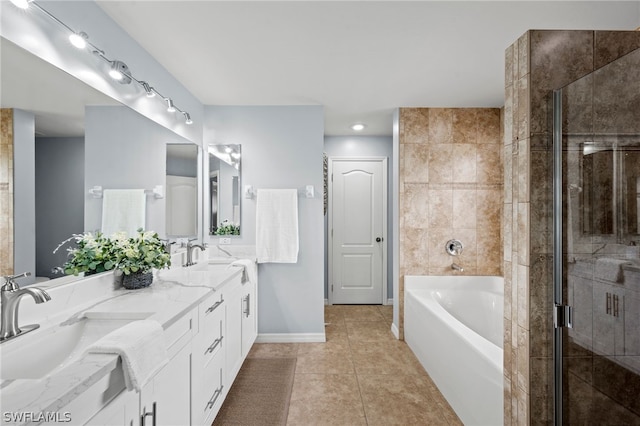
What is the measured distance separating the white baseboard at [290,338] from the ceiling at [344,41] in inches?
93.1

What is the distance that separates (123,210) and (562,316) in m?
2.24

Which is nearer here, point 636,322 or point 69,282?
point 636,322

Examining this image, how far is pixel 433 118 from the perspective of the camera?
332 centimetres

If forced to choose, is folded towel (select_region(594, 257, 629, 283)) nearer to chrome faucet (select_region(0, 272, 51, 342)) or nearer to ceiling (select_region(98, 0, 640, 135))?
ceiling (select_region(98, 0, 640, 135))

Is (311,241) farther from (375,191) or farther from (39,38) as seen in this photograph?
(39,38)

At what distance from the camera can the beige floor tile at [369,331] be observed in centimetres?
334

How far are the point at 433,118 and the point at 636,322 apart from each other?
8.66 feet

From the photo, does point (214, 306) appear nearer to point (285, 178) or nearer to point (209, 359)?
point (209, 359)

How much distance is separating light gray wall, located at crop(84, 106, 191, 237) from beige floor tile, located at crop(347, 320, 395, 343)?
7.25ft

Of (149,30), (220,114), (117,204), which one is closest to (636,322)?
(117,204)

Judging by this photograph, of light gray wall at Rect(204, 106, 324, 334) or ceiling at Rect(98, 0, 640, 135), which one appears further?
light gray wall at Rect(204, 106, 324, 334)

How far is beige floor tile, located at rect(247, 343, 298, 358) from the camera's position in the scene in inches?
116

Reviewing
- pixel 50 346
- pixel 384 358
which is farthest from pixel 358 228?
pixel 50 346

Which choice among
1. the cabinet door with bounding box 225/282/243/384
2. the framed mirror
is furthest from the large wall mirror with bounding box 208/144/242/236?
the cabinet door with bounding box 225/282/243/384
